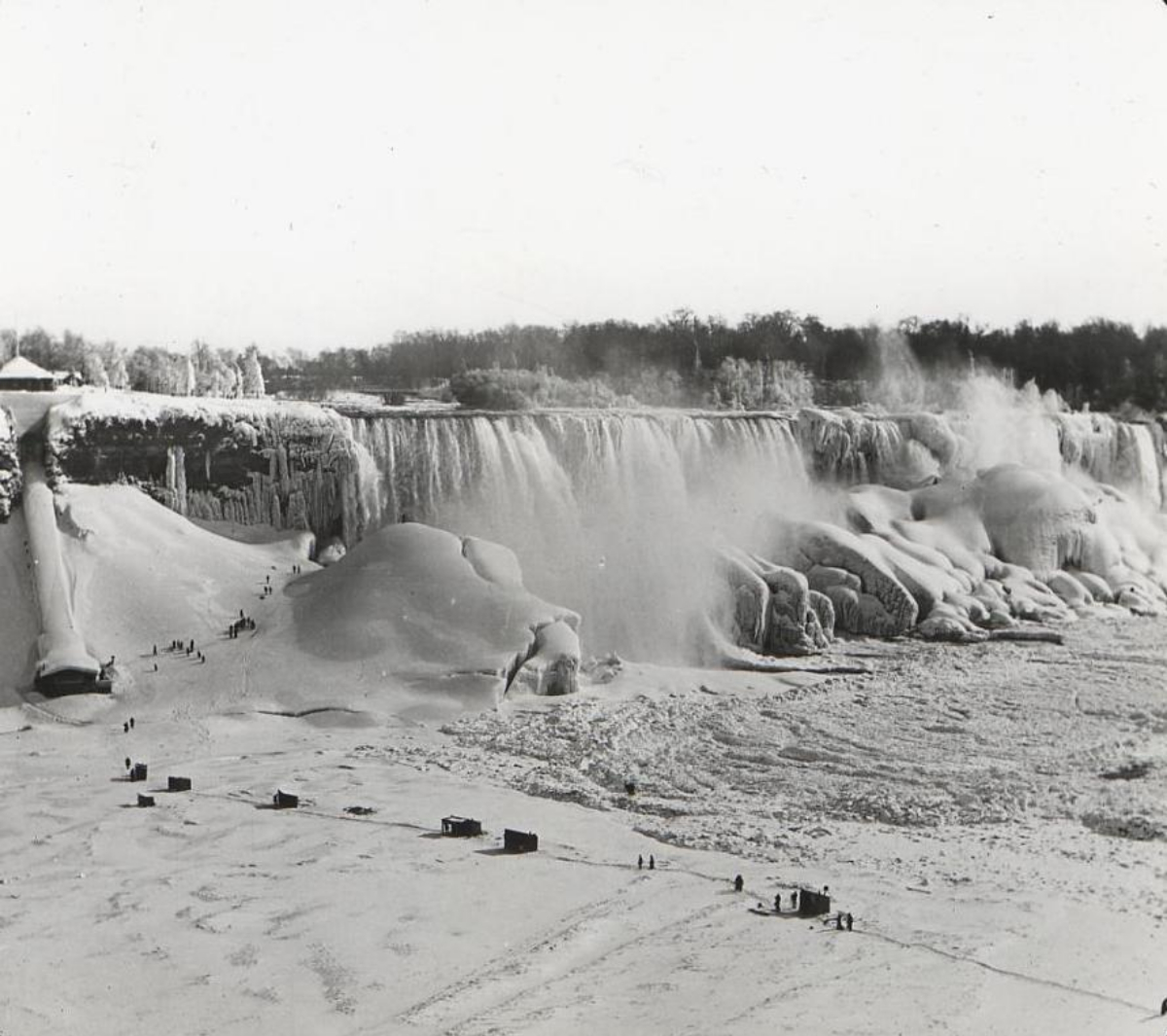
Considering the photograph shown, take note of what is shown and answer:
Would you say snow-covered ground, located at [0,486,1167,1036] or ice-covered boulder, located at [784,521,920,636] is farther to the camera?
ice-covered boulder, located at [784,521,920,636]

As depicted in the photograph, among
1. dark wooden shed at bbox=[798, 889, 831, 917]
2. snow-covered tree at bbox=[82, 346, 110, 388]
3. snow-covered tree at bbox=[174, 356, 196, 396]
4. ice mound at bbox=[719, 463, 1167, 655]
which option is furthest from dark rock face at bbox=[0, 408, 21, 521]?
snow-covered tree at bbox=[174, 356, 196, 396]

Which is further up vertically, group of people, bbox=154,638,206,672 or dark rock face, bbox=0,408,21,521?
dark rock face, bbox=0,408,21,521

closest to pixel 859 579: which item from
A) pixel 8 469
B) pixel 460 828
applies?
pixel 460 828

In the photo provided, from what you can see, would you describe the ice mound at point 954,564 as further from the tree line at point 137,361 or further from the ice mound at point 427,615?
the tree line at point 137,361

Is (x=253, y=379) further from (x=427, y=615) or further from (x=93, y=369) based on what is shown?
(x=427, y=615)

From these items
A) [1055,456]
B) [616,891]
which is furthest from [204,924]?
[1055,456]

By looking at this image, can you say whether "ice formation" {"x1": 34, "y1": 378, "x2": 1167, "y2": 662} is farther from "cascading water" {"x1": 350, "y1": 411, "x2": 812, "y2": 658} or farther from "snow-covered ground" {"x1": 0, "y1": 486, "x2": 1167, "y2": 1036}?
"snow-covered ground" {"x1": 0, "y1": 486, "x2": 1167, "y2": 1036}

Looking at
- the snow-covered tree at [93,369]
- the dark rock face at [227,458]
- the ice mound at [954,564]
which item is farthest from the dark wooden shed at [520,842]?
the snow-covered tree at [93,369]

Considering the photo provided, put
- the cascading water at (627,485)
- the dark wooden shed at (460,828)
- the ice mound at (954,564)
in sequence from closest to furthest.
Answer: the dark wooden shed at (460,828) → the cascading water at (627,485) → the ice mound at (954,564)
